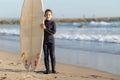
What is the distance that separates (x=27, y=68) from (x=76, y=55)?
3883mm

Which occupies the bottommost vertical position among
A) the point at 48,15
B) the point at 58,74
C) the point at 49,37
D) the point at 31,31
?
the point at 58,74

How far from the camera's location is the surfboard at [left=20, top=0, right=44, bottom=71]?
889 centimetres

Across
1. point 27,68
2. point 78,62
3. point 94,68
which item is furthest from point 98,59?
point 27,68

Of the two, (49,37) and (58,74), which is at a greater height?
(49,37)

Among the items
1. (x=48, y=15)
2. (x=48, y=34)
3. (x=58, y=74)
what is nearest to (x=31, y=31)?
(x=48, y=34)

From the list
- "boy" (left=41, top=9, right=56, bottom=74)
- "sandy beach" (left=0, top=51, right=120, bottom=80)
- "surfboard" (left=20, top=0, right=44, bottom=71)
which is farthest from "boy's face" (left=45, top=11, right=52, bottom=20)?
"sandy beach" (left=0, top=51, right=120, bottom=80)

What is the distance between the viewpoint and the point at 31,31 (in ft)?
29.4

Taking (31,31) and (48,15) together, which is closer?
(48,15)

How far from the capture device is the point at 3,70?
357 inches

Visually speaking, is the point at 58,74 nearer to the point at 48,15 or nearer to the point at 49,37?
the point at 49,37

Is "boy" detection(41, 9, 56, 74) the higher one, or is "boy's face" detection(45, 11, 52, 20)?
"boy's face" detection(45, 11, 52, 20)

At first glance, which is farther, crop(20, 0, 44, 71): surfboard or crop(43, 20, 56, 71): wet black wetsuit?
crop(20, 0, 44, 71): surfboard

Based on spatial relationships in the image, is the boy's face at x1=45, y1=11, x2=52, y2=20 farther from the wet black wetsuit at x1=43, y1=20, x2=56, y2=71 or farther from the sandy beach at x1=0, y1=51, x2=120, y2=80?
the sandy beach at x1=0, y1=51, x2=120, y2=80

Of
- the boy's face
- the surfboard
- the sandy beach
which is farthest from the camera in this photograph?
the surfboard
